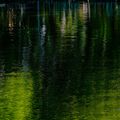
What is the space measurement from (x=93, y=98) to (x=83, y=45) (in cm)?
3212

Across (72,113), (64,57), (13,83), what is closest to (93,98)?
(72,113)

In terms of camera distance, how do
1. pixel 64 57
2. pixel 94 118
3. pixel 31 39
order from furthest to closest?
pixel 31 39, pixel 64 57, pixel 94 118

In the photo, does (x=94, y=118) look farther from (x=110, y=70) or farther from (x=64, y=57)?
(x=64, y=57)

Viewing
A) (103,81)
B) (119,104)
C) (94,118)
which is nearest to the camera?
(94,118)

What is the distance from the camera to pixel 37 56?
57844 millimetres

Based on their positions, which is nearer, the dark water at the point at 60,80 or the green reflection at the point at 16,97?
the green reflection at the point at 16,97

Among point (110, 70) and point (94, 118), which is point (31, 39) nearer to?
point (110, 70)

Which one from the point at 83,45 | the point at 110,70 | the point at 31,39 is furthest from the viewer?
the point at 31,39

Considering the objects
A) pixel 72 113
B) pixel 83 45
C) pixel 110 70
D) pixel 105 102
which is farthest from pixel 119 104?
pixel 83 45

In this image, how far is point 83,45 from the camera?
6694 centimetres

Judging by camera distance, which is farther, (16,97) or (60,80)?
(60,80)

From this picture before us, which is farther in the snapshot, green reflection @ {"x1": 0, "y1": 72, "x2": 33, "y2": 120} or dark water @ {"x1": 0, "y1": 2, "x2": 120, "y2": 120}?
dark water @ {"x1": 0, "y1": 2, "x2": 120, "y2": 120}

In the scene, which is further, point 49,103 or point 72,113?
point 49,103

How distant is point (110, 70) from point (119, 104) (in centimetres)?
1315
